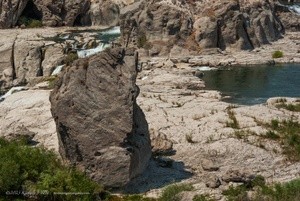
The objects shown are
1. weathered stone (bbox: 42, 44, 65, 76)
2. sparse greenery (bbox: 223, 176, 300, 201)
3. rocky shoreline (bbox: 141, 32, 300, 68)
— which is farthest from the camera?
rocky shoreline (bbox: 141, 32, 300, 68)

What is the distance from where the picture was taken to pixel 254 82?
53.0 metres

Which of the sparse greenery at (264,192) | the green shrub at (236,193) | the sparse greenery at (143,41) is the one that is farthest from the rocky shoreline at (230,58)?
the green shrub at (236,193)

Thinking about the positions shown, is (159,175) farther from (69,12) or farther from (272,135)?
(69,12)

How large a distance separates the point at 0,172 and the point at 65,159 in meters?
3.76

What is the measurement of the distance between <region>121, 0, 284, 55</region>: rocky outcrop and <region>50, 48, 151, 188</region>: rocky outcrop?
45.7m

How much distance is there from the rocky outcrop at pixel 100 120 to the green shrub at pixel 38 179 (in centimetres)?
90

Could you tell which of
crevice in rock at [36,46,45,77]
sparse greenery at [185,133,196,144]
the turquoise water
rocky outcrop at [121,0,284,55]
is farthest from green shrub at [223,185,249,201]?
rocky outcrop at [121,0,284,55]

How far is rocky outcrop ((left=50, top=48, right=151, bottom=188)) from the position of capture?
864 inches

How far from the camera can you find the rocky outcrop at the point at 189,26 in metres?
68.5

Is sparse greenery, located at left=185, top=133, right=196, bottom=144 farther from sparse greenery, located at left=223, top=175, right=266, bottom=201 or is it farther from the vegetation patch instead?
sparse greenery, located at left=223, top=175, right=266, bottom=201

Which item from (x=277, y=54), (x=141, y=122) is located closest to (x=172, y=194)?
(x=141, y=122)

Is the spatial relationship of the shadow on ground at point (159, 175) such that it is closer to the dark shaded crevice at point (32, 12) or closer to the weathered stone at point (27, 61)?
the weathered stone at point (27, 61)

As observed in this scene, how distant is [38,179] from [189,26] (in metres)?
51.6

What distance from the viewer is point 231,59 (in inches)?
2520
